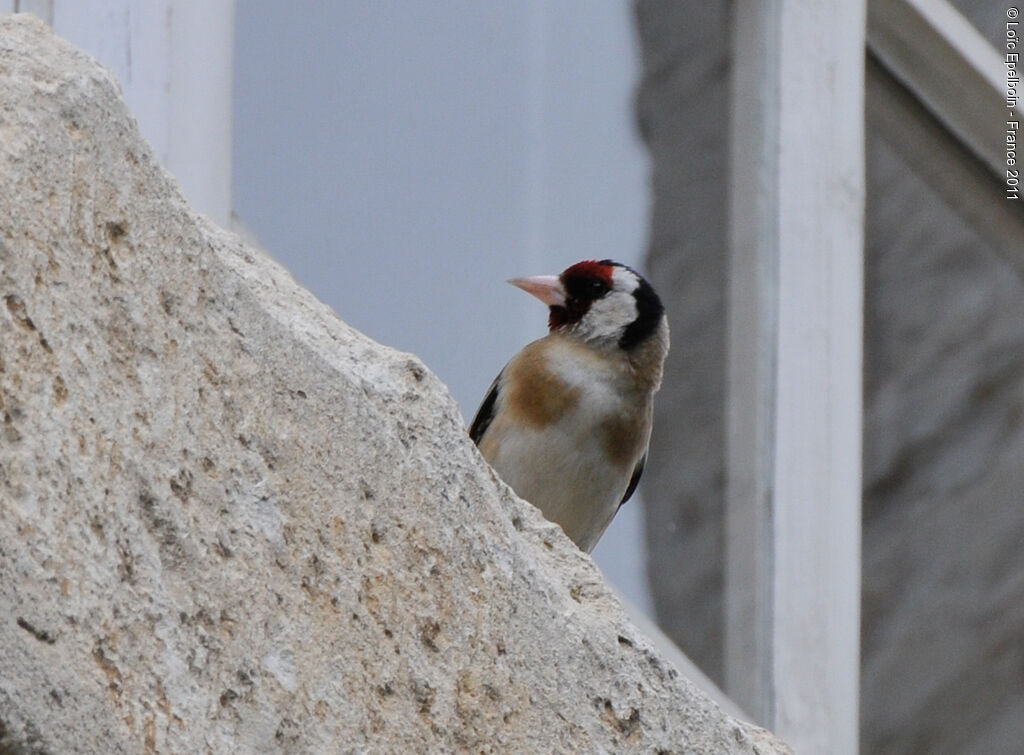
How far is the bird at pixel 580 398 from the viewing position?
3594mm

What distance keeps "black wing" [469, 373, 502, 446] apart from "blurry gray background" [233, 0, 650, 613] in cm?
19

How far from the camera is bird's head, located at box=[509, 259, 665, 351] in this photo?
367 cm

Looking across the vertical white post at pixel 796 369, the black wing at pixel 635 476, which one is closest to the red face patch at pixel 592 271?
the black wing at pixel 635 476

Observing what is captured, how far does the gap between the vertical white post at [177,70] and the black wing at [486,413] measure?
76cm

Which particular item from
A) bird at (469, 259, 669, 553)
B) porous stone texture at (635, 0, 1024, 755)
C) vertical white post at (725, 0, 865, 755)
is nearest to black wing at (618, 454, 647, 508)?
bird at (469, 259, 669, 553)

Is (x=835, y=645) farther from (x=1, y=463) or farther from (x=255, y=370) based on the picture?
(x=1, y=463)

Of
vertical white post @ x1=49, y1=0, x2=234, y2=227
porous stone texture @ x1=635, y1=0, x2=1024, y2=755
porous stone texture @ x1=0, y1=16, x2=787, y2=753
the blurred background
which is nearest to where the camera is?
porous stone texture @ x1=0, y1=16, x2=787, y2=753

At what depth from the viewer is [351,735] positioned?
1.64 m

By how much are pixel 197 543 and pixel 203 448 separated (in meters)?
0.08

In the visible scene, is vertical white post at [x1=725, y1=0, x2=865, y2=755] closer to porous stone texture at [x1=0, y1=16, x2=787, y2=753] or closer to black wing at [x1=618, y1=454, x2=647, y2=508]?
black wing at [x1=618, y1=454, x2=647, y2=508]

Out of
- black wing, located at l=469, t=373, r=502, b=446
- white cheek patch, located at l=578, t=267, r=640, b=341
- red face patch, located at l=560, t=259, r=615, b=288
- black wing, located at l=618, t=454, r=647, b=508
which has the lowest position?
black wing, located at l=618, t=454, r=647, b=508

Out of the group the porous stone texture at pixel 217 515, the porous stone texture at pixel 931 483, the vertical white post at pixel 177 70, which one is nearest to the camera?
the porous stone texture at pixel 217 515

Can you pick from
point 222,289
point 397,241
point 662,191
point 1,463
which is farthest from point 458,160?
point 1,463

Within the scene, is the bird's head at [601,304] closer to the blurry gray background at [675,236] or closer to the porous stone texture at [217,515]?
the blurry gray background at [675,236]
